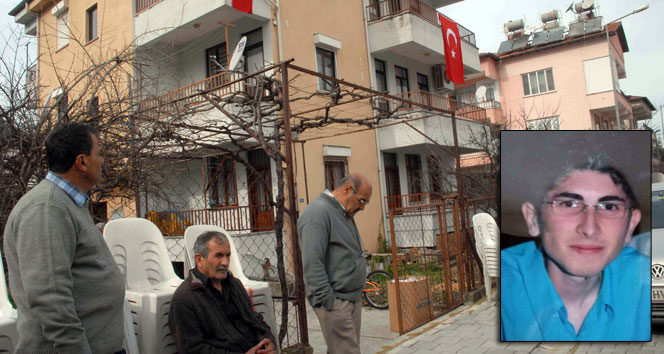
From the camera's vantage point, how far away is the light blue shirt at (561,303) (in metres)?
1.27

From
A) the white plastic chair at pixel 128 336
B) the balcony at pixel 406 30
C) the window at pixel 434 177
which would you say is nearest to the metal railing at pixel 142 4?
the balcony at pixel 406 30

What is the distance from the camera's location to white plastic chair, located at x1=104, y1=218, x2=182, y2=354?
311cm

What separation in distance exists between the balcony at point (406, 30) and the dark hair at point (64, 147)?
13177mm

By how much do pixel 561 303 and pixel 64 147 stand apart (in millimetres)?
1968

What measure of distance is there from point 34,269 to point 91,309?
0.96 feet

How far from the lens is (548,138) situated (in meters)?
1.23

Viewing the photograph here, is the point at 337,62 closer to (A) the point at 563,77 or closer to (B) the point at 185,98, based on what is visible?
(B) the point at 185,98

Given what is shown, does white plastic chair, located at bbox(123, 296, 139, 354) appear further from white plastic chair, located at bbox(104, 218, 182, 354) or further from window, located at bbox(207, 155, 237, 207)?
window, located at bbox(207, 155, 237, 207)

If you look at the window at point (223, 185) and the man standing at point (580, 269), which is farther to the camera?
the window at point (223, 185)

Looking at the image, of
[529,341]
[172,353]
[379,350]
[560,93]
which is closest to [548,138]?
[529,341]

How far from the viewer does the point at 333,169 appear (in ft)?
42.2

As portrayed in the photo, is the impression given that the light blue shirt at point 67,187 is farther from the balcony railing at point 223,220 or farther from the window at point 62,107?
the balcony railing at point 223,220

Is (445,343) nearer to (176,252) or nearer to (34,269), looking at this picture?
(34,269)

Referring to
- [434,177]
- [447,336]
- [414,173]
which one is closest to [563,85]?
[414,173]
